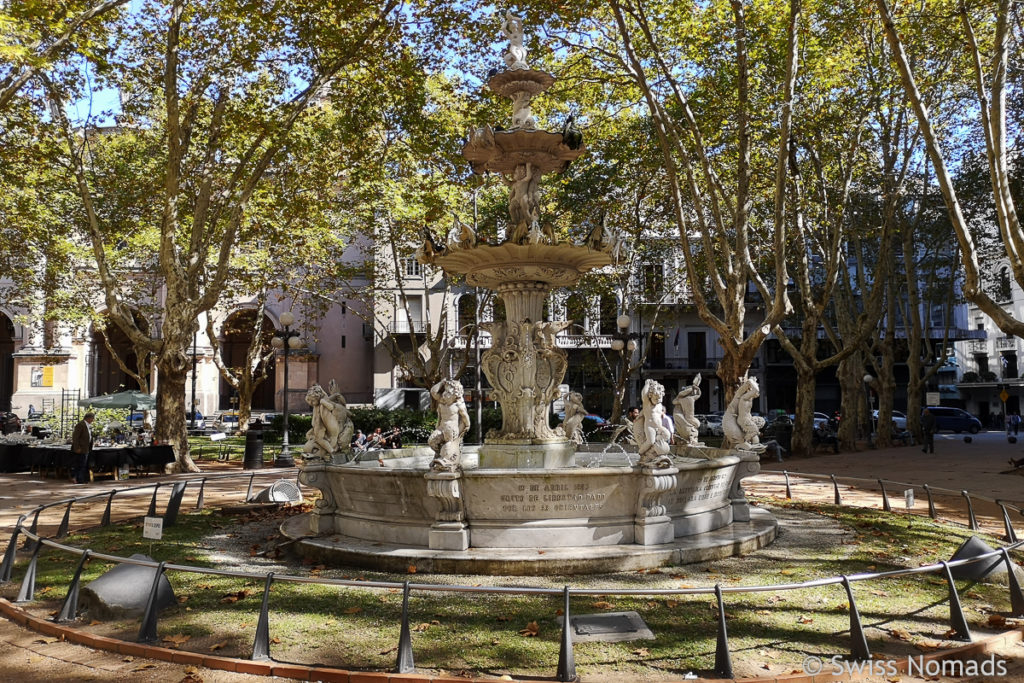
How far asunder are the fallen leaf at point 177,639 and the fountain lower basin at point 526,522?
2386 mm

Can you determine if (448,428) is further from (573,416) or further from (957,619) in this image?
(957,619)

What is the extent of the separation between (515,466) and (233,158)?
15592 mm

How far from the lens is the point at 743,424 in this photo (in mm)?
10531

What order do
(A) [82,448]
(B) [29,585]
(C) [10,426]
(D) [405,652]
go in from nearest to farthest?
(D) [405,652] < (B) [29,585] < (A) [82,448] < (C) [10,426]

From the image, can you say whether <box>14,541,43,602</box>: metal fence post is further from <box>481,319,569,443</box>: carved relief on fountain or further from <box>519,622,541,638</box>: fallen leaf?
<box>481,319,569,443</box>: carved relief on fountain

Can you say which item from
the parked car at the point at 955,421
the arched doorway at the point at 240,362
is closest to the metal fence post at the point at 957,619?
the parked car at the point at 955,421

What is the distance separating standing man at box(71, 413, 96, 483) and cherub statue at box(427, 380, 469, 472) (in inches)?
496

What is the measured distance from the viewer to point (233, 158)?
2153 cm

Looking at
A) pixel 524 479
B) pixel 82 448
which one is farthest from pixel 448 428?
pixel 82 448

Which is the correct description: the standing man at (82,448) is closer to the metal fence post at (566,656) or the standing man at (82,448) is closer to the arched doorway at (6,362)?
the metal fence post at (566,656)

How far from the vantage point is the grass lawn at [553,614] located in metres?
5.46

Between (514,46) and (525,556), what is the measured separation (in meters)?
7.45

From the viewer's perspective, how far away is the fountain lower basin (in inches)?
310

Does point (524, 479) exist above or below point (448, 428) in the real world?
below
